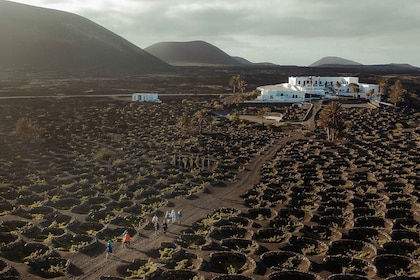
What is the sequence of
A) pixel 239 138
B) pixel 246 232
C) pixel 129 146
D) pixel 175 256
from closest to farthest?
pixel 175 256 → pixel 246 232 → pixel 129 146 → pixel 239 138

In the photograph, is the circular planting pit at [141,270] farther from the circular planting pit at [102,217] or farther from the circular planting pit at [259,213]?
the circular planting pit at [259,213]

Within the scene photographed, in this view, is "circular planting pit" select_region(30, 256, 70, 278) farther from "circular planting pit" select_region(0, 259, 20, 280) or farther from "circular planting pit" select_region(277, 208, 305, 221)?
"circular planting pit" select_region(277, 208, 305, 221)

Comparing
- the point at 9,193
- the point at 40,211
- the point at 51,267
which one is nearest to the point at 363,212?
the point at 51,267

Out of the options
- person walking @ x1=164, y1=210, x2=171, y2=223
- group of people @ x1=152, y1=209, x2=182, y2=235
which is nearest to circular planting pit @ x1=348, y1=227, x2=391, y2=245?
group of people @ x1=152, y1=209, x2=182, y2=235

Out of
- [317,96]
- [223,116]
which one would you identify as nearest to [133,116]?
[223,116]

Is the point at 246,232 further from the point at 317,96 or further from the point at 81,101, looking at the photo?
the point at 317,96

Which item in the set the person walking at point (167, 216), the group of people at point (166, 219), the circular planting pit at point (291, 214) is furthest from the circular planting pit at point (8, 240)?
the circular planting pit at point (291, 214)

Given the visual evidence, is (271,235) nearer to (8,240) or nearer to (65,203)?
(8,240)
